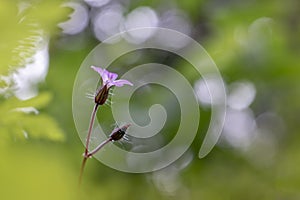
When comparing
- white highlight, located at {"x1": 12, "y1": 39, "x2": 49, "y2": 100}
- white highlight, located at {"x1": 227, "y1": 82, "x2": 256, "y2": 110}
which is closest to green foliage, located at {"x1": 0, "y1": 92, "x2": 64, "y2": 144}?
white highlight, located at {"x1": 12, "y1": 39, "x2": 49, "y2": 100}

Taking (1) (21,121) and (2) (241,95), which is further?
(2) (241,95)

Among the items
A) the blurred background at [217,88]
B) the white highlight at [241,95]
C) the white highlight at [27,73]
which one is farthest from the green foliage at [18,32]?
the white highlight at [241,95]

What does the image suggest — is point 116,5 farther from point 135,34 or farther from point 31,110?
point 31,110

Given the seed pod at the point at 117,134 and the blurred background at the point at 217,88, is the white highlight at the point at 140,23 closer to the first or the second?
the blurred background at the point at 217,88

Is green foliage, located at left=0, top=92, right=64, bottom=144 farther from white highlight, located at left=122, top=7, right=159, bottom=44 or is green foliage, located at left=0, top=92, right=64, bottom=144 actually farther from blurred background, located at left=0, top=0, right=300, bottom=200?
white highlight, located at left=122, top=7, right=159, bottom=44

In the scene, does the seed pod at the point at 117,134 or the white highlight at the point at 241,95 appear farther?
the white highlight at the point at 241,95

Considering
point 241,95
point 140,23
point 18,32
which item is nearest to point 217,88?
point 241,95

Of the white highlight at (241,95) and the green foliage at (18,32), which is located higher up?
the green foliage at (18,32)

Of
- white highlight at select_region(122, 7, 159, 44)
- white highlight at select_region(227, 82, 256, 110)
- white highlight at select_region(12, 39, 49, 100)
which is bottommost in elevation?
white highlight at select_region(227, 82, 256, 110)

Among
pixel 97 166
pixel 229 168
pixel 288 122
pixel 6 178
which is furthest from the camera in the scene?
pixel 288 122

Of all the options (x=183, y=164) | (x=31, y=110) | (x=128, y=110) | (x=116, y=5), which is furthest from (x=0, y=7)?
(x=116, y=5)

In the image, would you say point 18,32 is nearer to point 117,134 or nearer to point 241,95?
point 117,134
